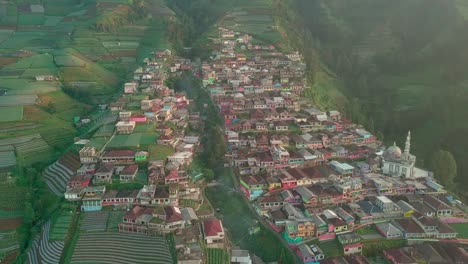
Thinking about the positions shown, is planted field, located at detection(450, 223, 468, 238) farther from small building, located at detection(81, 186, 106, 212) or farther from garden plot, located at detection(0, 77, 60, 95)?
garden plot, located at detection(0, 77, 60, 95)

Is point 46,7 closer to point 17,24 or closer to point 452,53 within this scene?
point 17,24

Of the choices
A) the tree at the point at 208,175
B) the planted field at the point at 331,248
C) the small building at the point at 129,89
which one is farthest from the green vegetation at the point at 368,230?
the small building at the point at 129,89

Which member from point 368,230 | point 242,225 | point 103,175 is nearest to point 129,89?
point 103,175

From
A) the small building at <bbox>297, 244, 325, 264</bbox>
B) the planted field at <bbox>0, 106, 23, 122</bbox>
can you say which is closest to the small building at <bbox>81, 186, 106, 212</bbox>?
the small building at <bbox>297, 244, 325, 264</bbox>

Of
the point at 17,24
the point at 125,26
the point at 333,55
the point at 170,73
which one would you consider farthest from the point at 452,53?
the point at 17,24

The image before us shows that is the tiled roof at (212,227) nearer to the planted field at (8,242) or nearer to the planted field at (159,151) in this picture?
the planted field at (159,151)
